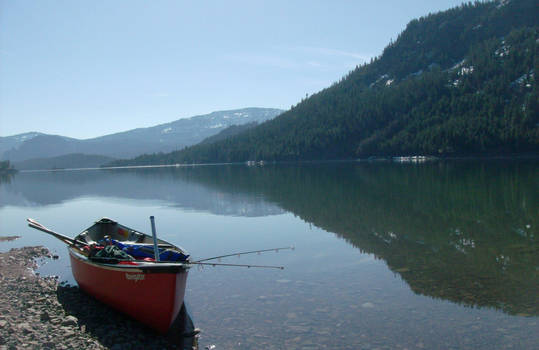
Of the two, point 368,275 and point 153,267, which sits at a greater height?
point 153,267

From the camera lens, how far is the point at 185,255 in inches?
481

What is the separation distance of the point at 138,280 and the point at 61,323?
110 inches

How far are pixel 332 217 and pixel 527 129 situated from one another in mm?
118933

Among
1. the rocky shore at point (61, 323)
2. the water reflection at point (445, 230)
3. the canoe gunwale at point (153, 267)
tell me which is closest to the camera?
the rocky shore at point (61, 323)

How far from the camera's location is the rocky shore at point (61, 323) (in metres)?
10.2

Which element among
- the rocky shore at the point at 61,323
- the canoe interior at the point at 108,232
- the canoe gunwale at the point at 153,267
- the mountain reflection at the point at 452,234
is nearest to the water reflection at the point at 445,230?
the mountain reflection at the point at 452,234

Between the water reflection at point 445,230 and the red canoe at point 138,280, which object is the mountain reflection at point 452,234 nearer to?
the water reflection at point 445,230

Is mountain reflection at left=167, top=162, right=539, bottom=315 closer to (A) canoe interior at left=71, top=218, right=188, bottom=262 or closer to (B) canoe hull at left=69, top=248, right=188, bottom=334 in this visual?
(B) canoe hull at left=69, top=248, right=188, bottom=334

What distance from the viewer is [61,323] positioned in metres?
11.5

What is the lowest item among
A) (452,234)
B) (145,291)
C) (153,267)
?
(452,234)

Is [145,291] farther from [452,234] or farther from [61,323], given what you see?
[452,234]

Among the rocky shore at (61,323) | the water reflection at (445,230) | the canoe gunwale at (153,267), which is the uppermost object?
the canoe gunwale at (153,267)

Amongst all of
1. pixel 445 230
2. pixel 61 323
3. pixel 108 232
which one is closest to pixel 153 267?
pixel 61 323

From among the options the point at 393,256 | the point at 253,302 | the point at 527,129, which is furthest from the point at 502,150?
the point at 253,302
